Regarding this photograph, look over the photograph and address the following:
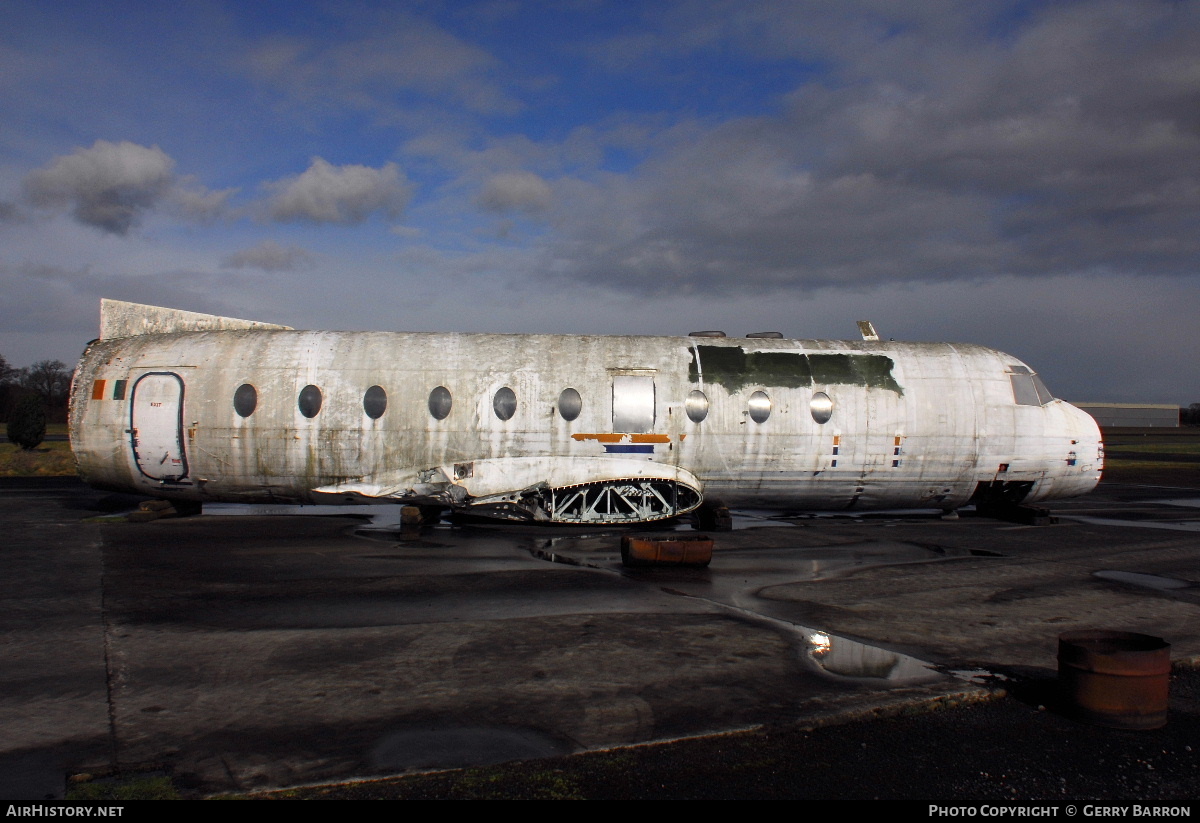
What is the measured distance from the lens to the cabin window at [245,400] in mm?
16453

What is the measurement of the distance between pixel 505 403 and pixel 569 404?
1394mm

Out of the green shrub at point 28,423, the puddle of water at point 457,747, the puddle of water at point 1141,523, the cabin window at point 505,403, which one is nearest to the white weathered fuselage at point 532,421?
the cabin window at point 505,403

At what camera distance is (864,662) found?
8.00m

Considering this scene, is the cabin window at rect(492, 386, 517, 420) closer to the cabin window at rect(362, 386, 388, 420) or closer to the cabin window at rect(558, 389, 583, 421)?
the cabin window at rect(558, 389, 583, 421)

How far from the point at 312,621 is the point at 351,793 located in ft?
15.6

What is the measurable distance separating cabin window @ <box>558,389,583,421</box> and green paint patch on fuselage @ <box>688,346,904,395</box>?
263cm

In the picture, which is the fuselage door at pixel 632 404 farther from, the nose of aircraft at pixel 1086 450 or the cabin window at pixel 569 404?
the nose of aircraft at pixel 1086 450

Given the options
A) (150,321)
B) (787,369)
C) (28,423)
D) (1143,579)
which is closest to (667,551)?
(787,369)

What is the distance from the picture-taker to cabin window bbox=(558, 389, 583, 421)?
655 inches

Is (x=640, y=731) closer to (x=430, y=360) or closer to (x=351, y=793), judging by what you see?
(x=351, y=793)

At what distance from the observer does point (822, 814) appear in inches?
194

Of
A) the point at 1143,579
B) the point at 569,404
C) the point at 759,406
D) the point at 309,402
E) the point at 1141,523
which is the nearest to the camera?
the point at 1143,579

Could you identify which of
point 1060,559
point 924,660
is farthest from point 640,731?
point 1060,559

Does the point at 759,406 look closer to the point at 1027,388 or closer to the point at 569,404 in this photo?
the point at 569,404
